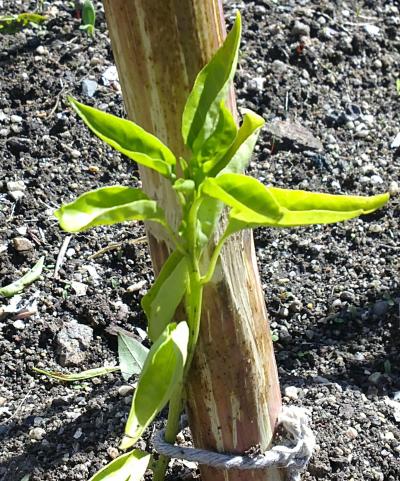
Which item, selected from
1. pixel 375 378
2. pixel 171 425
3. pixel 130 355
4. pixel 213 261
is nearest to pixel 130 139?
pixel 213 261

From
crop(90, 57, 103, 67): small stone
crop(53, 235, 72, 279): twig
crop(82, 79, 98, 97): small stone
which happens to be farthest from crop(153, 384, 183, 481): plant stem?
crop(90, 57, 103, 67): small stone

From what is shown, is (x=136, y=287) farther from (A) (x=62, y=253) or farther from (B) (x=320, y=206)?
(B) (x=320, y=206)

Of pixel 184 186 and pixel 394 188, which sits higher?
pixel 184 186

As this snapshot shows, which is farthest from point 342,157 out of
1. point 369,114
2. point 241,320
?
point 241,320

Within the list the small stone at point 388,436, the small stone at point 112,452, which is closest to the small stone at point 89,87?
the small stone at point 112,452

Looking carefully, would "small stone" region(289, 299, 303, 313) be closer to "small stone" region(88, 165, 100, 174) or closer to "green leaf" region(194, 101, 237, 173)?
"small stone" region(88, 165, 100, 174)

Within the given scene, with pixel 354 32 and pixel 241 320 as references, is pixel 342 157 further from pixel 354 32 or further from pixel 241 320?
pixel 241 320

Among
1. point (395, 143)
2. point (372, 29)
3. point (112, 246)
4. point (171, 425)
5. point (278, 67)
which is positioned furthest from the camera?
point (372, 29)
